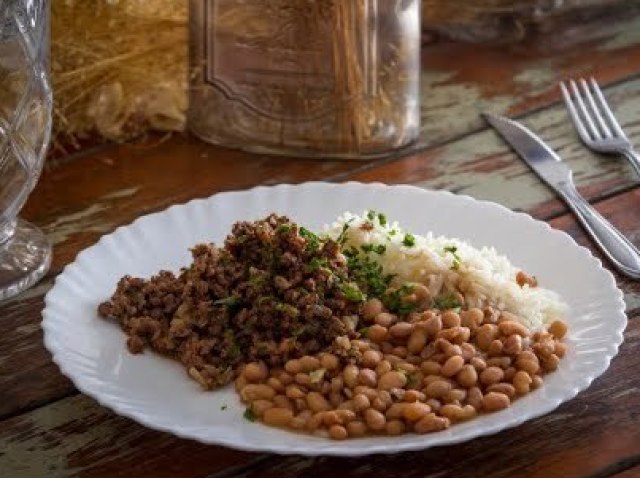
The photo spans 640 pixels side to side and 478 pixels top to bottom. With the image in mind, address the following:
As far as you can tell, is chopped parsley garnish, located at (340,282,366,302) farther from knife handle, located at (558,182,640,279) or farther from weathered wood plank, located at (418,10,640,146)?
weathered wood plank, located at (418,10,640,146)

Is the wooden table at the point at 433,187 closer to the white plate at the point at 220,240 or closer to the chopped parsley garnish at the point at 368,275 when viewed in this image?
the white plate at the point at 220,240

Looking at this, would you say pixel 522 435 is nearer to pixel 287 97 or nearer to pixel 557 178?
pixel 557 178

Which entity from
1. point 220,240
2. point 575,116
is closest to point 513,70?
point 575,116

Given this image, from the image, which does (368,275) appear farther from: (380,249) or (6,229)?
(6,229)

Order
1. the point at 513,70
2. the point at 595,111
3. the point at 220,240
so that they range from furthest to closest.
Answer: the point at 513,70
the point at 595,111
the point at 220,240

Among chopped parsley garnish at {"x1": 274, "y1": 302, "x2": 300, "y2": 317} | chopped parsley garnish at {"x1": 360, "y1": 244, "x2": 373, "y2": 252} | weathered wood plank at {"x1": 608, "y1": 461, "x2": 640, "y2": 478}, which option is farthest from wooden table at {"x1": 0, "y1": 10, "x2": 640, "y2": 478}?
chopped parsley garnish at {"x1": 360, "y1": 244, "x2": 373, "y2": 252}

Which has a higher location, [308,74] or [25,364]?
[308,74]
